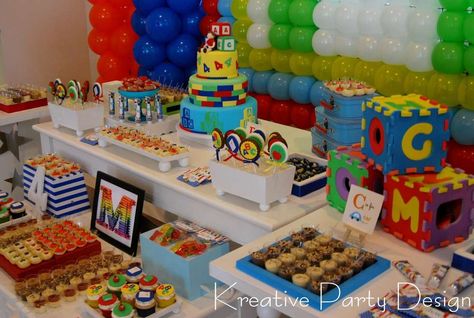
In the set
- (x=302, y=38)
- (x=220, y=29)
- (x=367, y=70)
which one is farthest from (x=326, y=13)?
(x=220, y=29)

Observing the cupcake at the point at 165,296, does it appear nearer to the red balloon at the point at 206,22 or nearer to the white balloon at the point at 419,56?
the white balloon at the point at 419,56

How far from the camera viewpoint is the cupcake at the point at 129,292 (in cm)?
183

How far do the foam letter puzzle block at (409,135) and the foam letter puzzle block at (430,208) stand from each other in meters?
0.04

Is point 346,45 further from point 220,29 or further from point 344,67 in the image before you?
point 220,29

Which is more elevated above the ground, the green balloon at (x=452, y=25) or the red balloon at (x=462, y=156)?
the green balloon at (x=452, y=25)

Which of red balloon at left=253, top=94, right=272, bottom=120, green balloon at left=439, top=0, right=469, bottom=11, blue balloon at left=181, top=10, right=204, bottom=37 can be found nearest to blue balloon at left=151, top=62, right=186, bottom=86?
blue balloon at left=181, top=10, right=204, bottom=37

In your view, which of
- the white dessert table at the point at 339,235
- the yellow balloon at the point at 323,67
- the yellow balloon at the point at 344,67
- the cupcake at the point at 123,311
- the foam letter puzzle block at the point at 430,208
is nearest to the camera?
the white dessert table at the point at 339,235

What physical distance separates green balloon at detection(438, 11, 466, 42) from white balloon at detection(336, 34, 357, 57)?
2.15 ft

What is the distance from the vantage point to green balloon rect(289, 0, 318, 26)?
3998mm

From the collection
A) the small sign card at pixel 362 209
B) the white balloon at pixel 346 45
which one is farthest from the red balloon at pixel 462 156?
the small sign card at pixel 362 209

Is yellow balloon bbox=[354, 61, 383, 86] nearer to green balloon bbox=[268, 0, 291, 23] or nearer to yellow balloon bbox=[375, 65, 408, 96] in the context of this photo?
yellow balloon bbox=[375, 65, 408, 96]

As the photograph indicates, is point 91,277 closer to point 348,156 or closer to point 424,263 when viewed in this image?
point 348,156

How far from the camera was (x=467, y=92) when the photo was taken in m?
3.25

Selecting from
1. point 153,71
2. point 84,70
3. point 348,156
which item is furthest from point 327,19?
point 84,70
